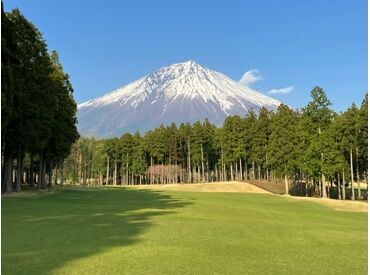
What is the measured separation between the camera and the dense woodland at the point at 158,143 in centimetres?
3866

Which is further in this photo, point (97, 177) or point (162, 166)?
point (97, 177)

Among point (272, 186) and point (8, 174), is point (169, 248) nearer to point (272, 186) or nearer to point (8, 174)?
point (8, 174)

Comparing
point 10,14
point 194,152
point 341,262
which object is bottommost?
point 341,262

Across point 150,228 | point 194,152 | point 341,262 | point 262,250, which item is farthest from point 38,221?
point 194,152

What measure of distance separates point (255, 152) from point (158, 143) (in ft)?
99.2

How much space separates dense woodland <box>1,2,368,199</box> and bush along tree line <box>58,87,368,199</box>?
0.48 feet

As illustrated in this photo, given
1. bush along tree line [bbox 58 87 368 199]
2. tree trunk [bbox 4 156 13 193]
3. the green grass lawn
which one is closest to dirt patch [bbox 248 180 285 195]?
bush along tree line [bbox 58 87 368 199]

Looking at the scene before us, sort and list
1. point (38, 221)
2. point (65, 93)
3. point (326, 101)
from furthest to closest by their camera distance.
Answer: point (326, 101) → point (65, 93) → point (38, 221)

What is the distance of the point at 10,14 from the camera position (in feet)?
127

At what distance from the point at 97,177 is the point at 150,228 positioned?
117868 millimetres

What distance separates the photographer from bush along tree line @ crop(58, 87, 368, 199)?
186ft

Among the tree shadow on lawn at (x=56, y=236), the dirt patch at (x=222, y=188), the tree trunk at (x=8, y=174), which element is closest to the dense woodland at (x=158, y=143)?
the tree trunk at (x=8, y=174)

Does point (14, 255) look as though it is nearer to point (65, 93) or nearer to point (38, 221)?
point (38, 221)

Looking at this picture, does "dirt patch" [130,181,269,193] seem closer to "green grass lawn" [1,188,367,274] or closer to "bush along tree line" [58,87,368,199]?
"bush along tree line" [58,87,368,199]
